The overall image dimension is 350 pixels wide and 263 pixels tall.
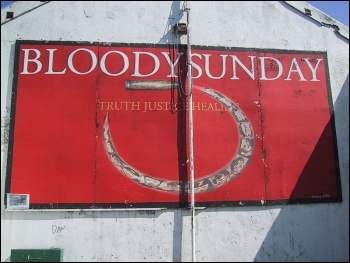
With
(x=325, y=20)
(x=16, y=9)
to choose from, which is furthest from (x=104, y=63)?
(x=325, y=20)

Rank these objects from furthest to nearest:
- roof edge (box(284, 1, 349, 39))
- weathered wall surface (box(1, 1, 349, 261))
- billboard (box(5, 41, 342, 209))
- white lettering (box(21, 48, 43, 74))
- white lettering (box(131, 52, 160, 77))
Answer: roof edge (box(284, 1, 349, 39))
white lettering (box(131, 52, 160, 77))
white lettering (box(21, 48, 43, 74))
billboard (box(5, 41, 342, 209))
weathered wall surface (box(1, 1, 349, 261))

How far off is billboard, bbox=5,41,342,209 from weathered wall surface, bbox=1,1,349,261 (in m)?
0.20

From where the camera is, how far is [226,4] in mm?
7453

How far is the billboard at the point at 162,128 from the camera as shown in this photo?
6395 mm

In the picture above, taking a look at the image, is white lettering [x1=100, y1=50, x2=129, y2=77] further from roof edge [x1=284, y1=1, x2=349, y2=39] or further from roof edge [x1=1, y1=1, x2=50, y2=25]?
roof edge [x1=284, y1=1, x2=349, y2=39]

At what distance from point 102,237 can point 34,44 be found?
3.73 meters

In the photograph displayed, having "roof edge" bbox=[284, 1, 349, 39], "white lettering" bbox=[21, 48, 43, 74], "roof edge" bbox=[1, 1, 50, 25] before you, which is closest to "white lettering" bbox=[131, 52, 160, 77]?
"white lettering" bbox=[21, 48, 43, 74]

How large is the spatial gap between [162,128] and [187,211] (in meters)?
1.54

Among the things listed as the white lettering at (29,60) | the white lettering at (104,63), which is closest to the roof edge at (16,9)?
the white lettering at (29,60)

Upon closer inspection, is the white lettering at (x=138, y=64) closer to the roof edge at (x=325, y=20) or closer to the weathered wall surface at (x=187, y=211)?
the weathered wall surface at (x=187, y=211)

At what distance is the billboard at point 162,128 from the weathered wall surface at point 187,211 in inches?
7.8

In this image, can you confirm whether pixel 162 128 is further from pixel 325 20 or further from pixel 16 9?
pixel 325 20

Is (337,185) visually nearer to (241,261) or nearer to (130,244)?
(241,261)

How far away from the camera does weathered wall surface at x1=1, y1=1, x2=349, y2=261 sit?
6191 millimetres
